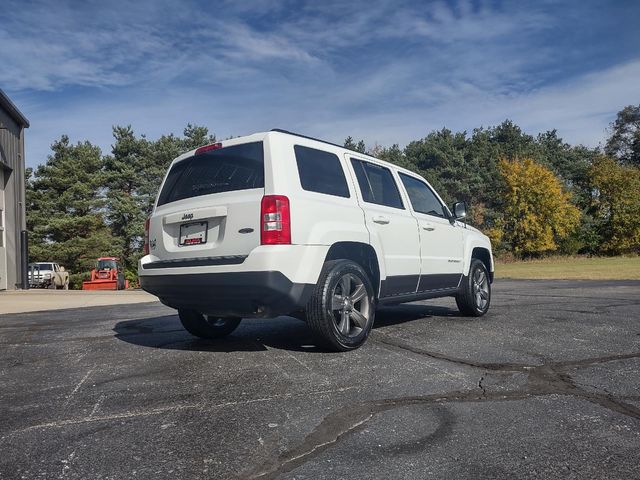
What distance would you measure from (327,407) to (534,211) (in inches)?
1996

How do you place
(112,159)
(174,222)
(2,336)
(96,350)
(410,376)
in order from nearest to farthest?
(410,376) → (174,222) → (96,350) → (2,336) → (112,159)

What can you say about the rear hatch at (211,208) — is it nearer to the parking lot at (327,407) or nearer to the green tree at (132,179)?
the parking lot at (327,407)

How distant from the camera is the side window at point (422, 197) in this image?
21.4 feet

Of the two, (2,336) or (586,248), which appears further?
(586,248)

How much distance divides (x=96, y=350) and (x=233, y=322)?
4.96 ft

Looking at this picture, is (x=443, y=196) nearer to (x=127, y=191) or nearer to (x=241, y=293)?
(x=127, y=191)

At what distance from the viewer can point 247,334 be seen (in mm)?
6301

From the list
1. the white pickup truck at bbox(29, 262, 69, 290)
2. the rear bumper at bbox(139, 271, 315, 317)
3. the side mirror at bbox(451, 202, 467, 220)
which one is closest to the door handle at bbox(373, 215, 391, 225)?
the rear bumper at bbox(139, 271, 315, 317)

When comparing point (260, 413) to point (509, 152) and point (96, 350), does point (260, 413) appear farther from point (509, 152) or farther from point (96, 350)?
point (509, 152)

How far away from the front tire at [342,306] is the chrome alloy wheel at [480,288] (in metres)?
2.75

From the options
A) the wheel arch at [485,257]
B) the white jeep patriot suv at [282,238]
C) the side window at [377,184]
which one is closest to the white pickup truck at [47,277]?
the wheel arch at [485,257]

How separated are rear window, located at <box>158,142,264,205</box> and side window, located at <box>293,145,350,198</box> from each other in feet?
1.31

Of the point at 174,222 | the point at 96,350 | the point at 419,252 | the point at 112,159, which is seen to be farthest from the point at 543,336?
the point at 112,159

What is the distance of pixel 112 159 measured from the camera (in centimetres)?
4844
